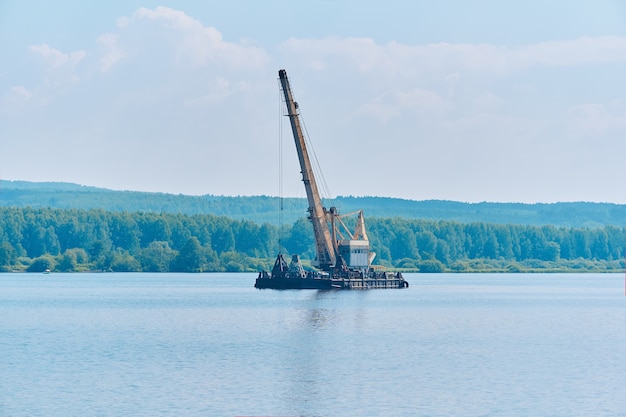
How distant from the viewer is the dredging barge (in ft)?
293

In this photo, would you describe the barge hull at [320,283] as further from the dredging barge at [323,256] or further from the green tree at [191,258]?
the green tree at [191,258]

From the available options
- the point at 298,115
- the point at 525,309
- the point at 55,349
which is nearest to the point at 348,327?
the point at 55,349

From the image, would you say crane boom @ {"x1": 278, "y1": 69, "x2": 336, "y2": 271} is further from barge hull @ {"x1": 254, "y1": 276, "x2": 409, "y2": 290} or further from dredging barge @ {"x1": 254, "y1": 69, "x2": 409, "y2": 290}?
barge hull @ {"x1": 254, "y1": 276, "x2": 409, "y2": 290}

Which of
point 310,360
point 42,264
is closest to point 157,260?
point 42,264

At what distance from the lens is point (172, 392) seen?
37156 millimetres

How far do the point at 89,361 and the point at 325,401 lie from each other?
1192 cm

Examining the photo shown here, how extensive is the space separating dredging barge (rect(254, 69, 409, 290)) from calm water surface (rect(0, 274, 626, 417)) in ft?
41.0

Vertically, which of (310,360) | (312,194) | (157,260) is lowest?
(310,360)

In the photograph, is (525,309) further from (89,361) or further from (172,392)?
(172,392)

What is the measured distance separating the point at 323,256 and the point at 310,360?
164 feet

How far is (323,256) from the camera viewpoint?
95.4 m

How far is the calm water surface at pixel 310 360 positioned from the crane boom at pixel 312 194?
1246 centimetres

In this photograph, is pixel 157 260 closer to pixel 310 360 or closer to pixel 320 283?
pixel 320 283

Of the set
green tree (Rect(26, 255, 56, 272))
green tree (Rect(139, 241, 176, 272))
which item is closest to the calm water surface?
green tree (Rect(139, 241, 176, 272))
